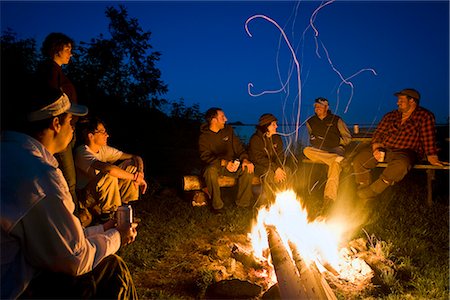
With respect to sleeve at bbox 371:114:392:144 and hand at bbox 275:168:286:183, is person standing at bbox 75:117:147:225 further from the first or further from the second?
sleeve at bbox 371:114:392:144

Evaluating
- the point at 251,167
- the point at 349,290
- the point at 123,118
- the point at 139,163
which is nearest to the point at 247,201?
the point at 251,167

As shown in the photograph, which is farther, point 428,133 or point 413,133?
point 413,133

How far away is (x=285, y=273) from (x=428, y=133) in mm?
4047

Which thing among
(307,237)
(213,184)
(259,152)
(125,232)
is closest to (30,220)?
(125,232)

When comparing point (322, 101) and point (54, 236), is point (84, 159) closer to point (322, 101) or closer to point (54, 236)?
point (54, 236)

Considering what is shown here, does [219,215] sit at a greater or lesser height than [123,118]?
lesser

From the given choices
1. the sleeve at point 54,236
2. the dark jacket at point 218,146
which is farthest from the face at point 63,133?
the dark jacket at point 218,146

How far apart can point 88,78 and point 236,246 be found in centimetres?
731

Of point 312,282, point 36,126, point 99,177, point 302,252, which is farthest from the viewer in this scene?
point 99,177

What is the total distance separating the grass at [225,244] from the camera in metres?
3.85

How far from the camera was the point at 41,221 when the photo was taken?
1.92 metres

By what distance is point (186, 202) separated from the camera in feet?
22.3

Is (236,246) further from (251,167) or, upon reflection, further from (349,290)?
(251,167)

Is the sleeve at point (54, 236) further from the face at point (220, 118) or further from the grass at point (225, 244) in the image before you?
the face at point (220, 118)
